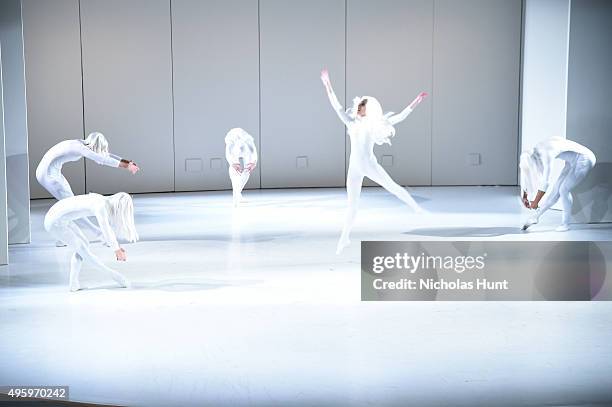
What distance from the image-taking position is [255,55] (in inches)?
578

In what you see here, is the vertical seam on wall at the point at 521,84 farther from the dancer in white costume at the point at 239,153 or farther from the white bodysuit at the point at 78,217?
the white bodysuit at the point at 78,217

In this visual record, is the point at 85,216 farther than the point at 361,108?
No

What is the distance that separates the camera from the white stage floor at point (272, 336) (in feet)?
15.0

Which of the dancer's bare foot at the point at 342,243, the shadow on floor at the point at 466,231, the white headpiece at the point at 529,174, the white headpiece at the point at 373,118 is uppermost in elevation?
the white headpiece at the point at 373,118

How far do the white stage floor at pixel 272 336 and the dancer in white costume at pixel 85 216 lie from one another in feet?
1.03

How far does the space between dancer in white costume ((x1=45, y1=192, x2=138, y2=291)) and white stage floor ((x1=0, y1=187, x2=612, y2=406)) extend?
313mm

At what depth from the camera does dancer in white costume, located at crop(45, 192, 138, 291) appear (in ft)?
21.8

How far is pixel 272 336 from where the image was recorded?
562 cm

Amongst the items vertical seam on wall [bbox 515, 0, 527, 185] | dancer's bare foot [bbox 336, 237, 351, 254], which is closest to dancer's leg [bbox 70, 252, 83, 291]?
dancer's bare foot [bbox 336, 237, 351, 254]

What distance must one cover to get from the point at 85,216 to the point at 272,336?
1.96 m

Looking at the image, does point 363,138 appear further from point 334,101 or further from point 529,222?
point 529,222

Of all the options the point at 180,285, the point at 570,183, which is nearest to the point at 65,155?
the point at 180,285

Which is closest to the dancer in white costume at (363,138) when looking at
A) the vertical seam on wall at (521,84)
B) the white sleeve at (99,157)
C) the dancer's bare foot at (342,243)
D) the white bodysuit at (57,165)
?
the dancer's bare foot at (342,243)

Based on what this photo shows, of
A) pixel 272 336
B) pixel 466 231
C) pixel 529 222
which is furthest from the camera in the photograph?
pixel 529 222
